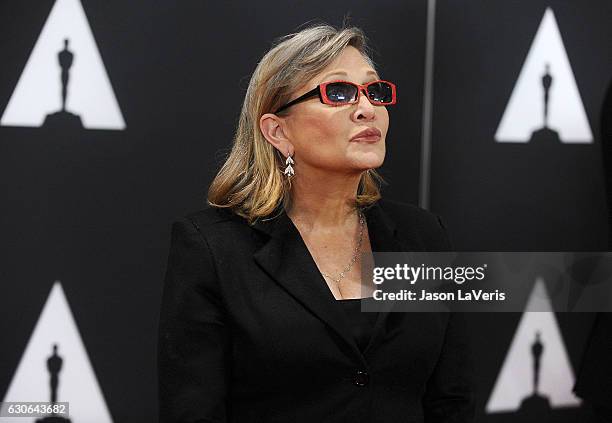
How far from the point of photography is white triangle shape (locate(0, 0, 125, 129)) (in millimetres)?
2707

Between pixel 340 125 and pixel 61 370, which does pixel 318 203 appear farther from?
pixel 61 370

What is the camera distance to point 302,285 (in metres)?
2.21

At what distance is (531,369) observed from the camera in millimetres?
3270

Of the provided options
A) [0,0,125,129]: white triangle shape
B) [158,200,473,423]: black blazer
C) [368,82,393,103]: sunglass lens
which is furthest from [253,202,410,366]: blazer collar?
[0,0,125,129]: white triangle shape

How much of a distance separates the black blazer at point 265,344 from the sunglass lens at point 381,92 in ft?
1.55

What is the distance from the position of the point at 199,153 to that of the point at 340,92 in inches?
30.0

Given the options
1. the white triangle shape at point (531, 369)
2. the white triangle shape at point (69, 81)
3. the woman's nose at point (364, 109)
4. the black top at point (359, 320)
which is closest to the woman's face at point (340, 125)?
the woman's nose at point (364, 109)

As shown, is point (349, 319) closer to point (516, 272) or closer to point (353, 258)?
point (353, 258)

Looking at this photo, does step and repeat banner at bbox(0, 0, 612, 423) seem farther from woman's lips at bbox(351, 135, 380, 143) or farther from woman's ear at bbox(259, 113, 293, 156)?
woman's lips at bbox(351, 135, 380, 143)

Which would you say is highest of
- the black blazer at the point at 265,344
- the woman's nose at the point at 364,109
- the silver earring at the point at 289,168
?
the woman's nose at the point at 364,109

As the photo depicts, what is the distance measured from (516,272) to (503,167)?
1.33 feet

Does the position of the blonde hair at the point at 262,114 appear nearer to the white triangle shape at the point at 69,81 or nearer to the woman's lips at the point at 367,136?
the woman's lips at the point at 367,136

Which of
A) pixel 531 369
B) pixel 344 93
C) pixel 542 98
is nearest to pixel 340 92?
pixel 344 93

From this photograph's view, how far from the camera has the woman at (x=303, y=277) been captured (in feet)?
7.13
